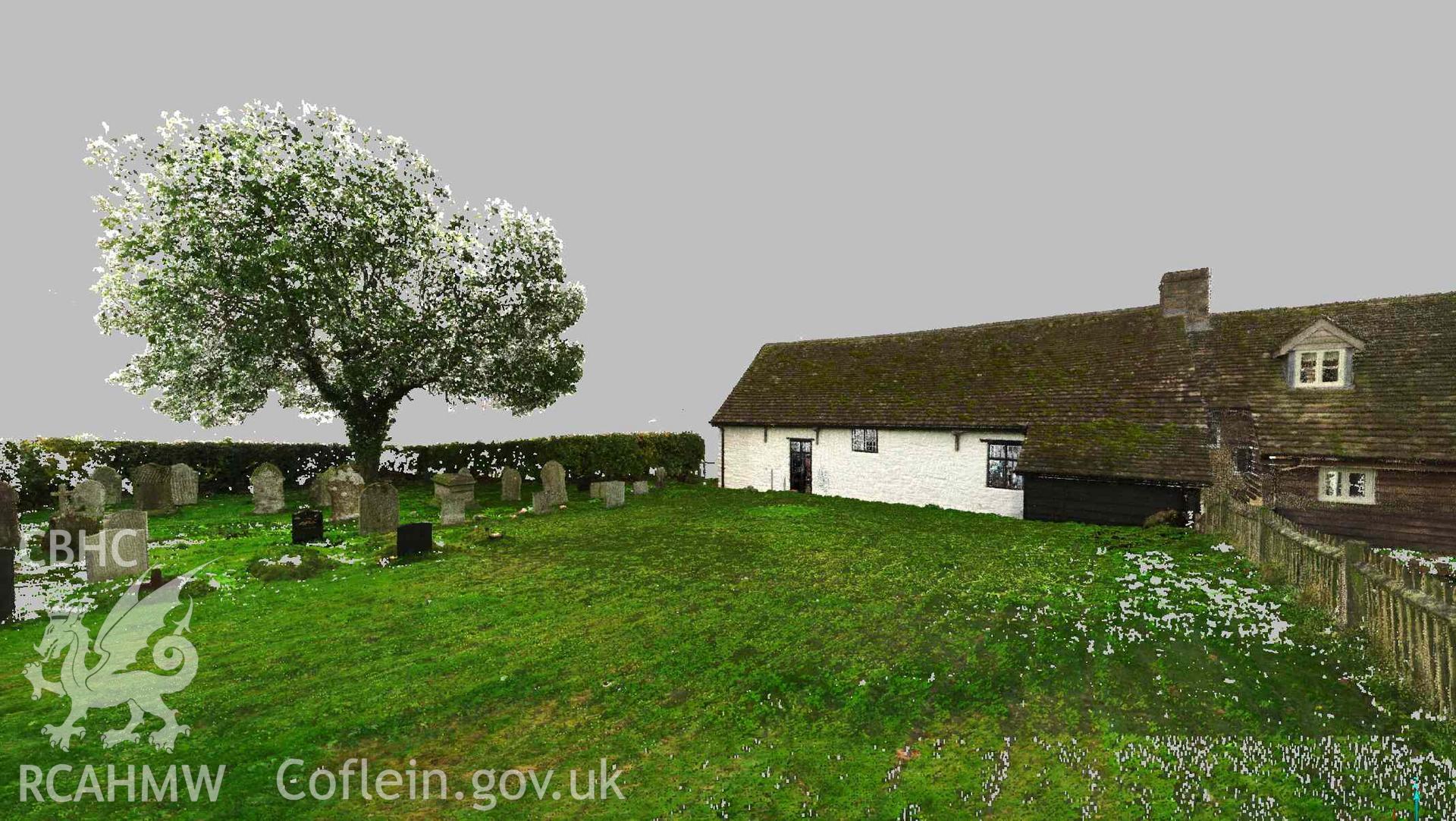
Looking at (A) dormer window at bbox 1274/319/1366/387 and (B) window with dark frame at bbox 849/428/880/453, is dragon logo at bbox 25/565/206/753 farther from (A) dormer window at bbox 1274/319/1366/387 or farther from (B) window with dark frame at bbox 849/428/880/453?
(A) dormer window at bbox 1274/319/1366/387

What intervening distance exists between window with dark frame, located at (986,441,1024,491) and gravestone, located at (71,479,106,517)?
27975 mm

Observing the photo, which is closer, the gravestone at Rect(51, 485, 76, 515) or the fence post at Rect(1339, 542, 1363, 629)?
the fence post at Rect(1339, 542, 1363, 629)

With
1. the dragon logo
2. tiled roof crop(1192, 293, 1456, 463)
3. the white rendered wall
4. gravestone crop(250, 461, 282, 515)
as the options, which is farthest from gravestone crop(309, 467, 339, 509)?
tiled roof crop(1192, 293, 1456, 463)

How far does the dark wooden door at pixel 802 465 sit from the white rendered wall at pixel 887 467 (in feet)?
0.61


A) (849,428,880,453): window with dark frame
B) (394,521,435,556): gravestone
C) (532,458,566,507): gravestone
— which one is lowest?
(394,521,435,556): gravestone

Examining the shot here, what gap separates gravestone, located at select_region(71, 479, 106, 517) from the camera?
61.3 ft

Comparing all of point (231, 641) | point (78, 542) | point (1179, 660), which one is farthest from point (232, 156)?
point (1179, 660)

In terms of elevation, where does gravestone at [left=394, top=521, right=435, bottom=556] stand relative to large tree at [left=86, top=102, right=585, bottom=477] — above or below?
below

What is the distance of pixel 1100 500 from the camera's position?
684 inches

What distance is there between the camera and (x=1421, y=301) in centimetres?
1784

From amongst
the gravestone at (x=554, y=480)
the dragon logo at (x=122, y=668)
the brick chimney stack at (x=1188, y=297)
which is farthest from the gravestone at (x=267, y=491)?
the brick chimney stack at (x=1188, y=297)

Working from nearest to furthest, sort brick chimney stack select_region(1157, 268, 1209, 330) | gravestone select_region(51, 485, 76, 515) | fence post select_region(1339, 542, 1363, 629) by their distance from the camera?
fence post select_region(1339, 542, 1363, 629), gravestone select_region(51, 485, 76, 515), brick chimney stack select_region(1157, 268, 1209, 330)

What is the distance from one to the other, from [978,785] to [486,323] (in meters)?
23.9

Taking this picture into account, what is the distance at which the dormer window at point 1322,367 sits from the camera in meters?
16.9
